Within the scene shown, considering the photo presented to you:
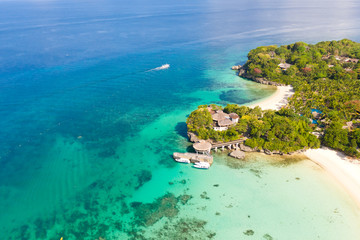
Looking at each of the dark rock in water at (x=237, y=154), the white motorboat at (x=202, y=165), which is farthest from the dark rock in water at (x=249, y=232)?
the dark rock in water at (x=237, y=154)

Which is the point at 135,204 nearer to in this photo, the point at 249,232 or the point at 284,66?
the point at 249,232

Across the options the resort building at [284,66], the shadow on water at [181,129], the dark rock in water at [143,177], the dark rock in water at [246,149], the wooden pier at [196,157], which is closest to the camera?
the dark rock in water at [143,177]

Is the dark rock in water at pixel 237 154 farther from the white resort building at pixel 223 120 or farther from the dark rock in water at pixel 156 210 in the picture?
the dark rock in water at pixel 156 210

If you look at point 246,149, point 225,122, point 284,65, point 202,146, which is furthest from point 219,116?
point 284,65

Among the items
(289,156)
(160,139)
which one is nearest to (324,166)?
(289,156)

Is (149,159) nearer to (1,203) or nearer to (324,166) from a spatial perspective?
(1,203)

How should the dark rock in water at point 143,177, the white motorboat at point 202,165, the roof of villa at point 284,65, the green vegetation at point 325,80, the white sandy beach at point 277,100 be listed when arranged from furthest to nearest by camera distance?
1. the roof of villa at point 284,65
2. the white sandy beach at point 277,100
3. the green vegetation at point 325,80
4. the white motorboat at point 202,165
5. the dark rock in water at point 143,177

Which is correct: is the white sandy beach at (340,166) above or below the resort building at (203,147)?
below
